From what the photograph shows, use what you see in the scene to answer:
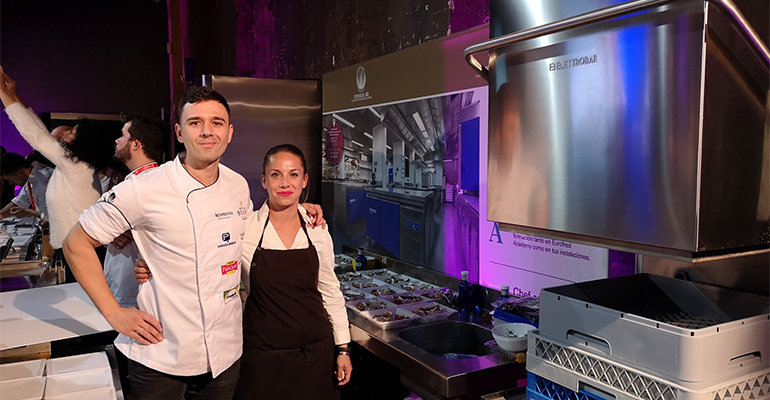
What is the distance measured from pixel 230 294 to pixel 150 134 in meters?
1.02

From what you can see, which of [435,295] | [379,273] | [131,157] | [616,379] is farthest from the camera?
[379,273]

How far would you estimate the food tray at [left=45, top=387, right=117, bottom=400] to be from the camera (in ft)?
5.48

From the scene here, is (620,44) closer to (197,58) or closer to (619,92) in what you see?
(619,92)

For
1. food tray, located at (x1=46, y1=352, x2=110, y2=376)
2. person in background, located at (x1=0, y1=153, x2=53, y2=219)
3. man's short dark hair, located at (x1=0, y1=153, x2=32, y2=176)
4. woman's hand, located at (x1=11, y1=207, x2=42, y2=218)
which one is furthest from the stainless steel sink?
man's short dark hair, located at (x1=0, y1=153, x2=32, y2=176)

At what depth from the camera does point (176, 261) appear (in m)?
1.80

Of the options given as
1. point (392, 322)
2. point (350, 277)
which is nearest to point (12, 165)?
point (350, 277)

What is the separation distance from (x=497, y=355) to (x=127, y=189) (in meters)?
1.40

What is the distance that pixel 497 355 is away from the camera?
6.64ft

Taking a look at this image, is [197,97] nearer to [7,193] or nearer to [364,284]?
[364,284]

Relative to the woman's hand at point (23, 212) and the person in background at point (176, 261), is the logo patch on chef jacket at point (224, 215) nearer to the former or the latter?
the person in background at point (176, 261)

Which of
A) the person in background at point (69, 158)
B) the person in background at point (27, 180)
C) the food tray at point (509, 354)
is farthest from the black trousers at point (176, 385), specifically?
the person in background at point (27, 180)

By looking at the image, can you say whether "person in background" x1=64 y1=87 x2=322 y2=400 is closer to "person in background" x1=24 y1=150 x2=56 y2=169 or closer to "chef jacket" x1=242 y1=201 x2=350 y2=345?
"chef jacket" x1=242 y1=201 x2=350 y2=345

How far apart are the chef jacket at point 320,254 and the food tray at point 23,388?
745mm

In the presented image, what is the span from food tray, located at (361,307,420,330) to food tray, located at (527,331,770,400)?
3.14 ft
